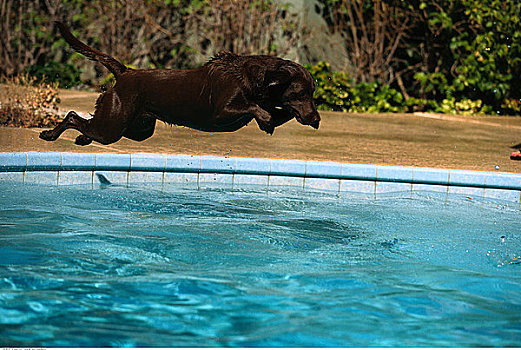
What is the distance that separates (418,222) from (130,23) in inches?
318

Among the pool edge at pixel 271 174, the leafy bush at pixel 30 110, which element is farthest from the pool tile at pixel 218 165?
the leafy bush at pixel 30 110

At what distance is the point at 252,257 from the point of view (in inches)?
175

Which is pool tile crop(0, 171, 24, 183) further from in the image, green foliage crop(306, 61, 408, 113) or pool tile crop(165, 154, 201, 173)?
green foliage crop(306, 61, 408, 113)

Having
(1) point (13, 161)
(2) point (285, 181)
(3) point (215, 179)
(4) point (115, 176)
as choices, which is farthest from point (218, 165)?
(1) point (13, 161)

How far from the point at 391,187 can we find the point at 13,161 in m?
3.23

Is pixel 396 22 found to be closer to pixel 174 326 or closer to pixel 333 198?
pixel 333 198

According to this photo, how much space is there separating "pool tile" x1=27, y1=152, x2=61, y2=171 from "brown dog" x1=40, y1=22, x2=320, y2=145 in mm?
1397

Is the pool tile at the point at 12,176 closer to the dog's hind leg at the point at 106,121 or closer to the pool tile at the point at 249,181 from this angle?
the dog's hind leg at the point at 106,121

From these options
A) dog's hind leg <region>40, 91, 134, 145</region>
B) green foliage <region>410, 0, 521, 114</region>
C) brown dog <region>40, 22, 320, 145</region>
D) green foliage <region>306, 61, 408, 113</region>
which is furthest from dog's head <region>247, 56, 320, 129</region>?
green foliage <region>410, 0, 521, 114</region>

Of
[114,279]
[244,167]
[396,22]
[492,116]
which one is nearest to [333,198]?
[244,167]

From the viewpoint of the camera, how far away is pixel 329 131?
8883 millimetres

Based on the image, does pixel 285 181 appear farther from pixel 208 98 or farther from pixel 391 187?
pixel 208 98

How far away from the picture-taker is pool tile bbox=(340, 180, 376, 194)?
6.35 metres

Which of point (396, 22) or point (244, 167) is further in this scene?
point (396, 22)
